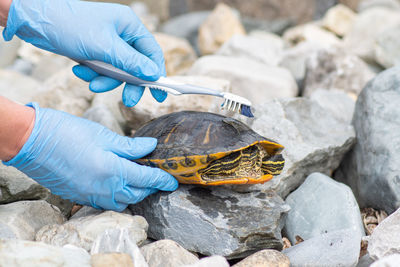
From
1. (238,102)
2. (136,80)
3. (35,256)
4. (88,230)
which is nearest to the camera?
(35,256)

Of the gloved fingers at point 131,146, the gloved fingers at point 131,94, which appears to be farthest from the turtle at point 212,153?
the gloved fingers at point 131,94

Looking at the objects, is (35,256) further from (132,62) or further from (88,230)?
(132,62)

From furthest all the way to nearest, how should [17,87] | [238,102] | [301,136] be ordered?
[17,87] → [301,136] → [238,102]

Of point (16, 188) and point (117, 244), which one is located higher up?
point (117, 244)

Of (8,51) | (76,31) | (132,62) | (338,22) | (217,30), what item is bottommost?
(8,51)

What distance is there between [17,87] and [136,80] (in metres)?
2.70

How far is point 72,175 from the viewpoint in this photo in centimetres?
190

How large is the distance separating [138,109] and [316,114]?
4.02ft

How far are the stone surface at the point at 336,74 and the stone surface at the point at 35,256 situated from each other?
9.86 ft

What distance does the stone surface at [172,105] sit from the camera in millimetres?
2934

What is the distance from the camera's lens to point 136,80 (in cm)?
221

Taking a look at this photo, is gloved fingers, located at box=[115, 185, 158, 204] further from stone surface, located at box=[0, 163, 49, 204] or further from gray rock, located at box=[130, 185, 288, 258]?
stone surface, located at box=[0, 163, 49, 204]

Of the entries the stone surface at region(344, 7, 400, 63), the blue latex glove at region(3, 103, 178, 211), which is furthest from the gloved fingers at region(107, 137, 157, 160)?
the stone surface at region(344, 7, 400, 63)

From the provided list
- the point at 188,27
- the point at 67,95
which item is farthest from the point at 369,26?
the point at 67,95
